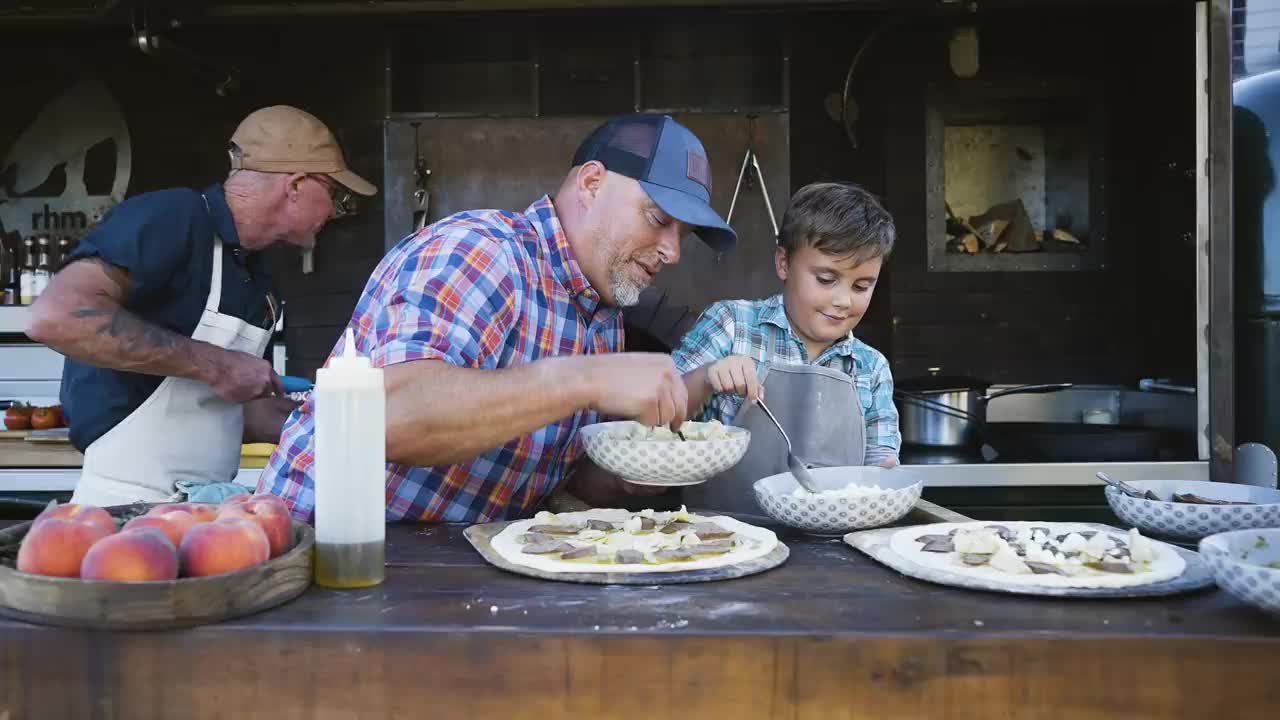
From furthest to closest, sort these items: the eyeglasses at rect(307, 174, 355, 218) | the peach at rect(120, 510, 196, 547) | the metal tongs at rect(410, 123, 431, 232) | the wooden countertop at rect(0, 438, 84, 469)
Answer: the metal tongs at rect(410, 123, 431, 232) → the wooden countertop at rect(0, 438, 84, 469) → the eyeglasses at rect(307, 174, 355, 218) → the peach at rect(120, 510, 196, 547)

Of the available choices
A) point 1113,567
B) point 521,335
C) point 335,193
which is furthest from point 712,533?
point 335,193

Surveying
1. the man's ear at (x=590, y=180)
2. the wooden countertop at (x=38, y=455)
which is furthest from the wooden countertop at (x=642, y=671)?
the wooden countertop at (x=38, y=455)

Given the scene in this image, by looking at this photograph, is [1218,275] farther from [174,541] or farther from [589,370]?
[174,541]

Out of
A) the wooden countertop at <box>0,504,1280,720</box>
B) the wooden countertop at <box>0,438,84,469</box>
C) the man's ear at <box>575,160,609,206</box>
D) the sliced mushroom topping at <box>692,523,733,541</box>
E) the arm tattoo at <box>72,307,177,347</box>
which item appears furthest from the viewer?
the wooden countertop at <box>0,438,84,469</box>

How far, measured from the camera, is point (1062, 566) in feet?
4.42

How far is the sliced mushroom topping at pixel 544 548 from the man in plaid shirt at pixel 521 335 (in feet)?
0.88

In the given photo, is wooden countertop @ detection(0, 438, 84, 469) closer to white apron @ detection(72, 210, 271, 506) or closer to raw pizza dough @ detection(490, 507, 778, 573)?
white apron @ detection(72, 210, 271, 506)

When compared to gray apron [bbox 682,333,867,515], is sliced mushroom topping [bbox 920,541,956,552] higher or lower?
lower

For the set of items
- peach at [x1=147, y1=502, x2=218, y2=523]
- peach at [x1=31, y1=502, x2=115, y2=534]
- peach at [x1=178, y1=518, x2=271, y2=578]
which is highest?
peach at [x1=31, y1=502, x2=115, y2=534]

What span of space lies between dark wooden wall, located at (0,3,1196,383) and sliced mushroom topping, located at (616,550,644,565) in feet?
10.0

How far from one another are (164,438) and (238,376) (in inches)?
11.9

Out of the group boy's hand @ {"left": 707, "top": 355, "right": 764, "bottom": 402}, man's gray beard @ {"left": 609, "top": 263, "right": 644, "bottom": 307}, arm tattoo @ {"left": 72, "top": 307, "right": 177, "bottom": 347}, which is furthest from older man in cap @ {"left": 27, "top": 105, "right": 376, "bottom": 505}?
boy's hand @ {"left": 707, "top": 355, "right": 764, "bottom": 402}

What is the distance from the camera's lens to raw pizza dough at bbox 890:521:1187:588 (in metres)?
1.28

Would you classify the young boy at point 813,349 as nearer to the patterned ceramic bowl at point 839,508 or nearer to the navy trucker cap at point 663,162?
the navy trucker cap at point 663,162
